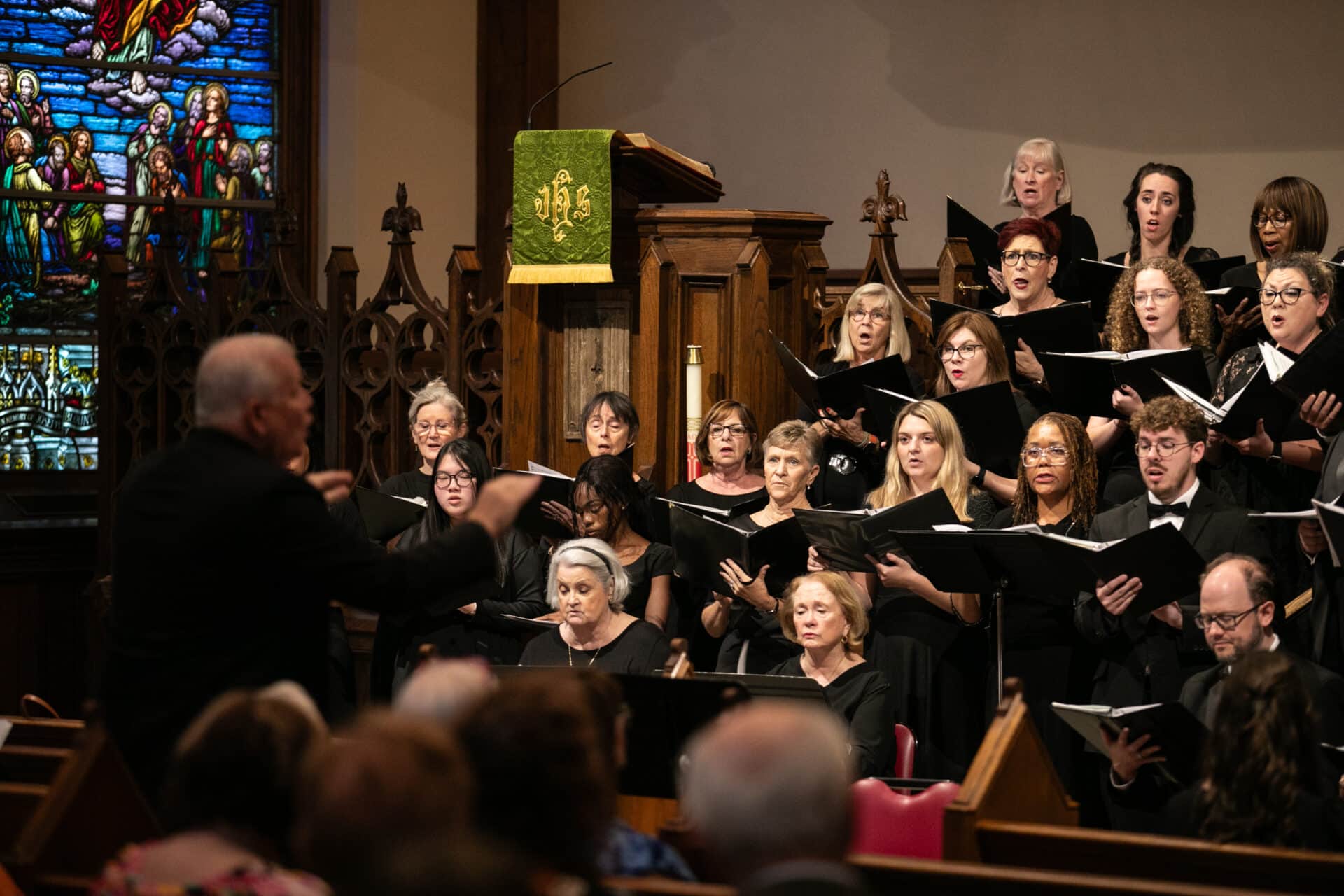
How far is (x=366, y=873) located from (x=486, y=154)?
8456 millimetres

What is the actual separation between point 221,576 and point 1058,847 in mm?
1536

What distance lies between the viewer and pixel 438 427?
20.6 feet

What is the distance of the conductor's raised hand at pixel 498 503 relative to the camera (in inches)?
122

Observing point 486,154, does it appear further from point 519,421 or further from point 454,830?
point 454,830

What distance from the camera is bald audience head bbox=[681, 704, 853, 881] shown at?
2.09 m

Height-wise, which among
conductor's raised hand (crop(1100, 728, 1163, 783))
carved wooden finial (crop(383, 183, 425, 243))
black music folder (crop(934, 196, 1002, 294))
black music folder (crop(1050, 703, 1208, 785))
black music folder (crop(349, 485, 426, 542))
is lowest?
conductor's raised hand (crop(1100, 728, 1163, 783))

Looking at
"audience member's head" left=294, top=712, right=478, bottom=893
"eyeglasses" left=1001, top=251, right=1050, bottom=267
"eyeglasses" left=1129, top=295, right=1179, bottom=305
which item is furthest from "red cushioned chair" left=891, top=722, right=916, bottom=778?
"audience member's head" left=294, top=712, right=478, bottom=893

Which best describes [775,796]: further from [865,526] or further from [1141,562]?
[865,526]

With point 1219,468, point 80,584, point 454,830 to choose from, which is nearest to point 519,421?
point 1219,468

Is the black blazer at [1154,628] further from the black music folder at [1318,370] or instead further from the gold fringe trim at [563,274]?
the gold fringe trim at [563,274]

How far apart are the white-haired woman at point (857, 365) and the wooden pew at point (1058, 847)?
2281 mm

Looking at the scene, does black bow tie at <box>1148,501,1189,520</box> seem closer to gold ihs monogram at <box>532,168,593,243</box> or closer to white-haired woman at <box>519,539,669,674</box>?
white-haired woman at <box>519,539,669,674</box>

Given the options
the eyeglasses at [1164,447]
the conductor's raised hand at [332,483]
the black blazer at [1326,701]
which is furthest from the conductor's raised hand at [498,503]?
the eyeglasses at [1164,447]

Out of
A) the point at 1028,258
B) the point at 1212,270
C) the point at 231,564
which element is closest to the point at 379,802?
the point at 231,564
